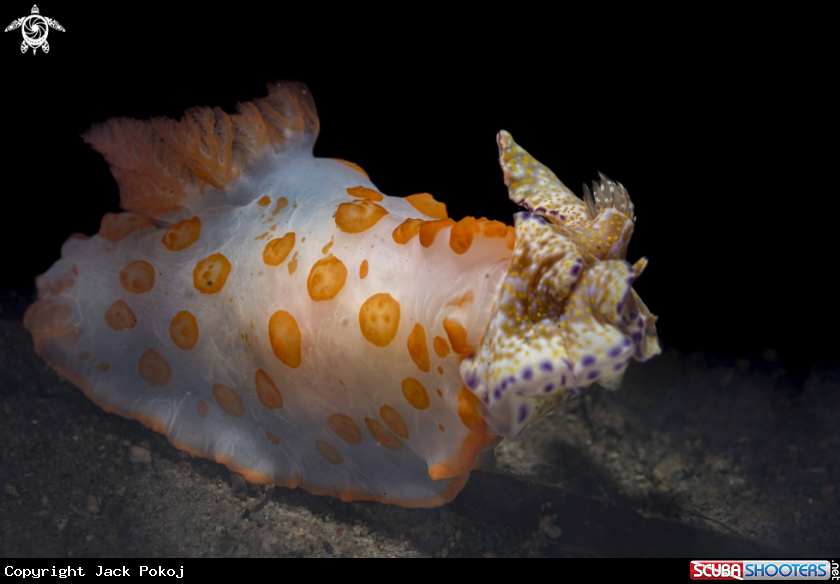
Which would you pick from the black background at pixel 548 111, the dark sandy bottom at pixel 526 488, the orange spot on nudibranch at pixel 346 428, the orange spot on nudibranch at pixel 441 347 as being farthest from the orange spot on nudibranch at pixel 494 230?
the black background at pixel 548 111


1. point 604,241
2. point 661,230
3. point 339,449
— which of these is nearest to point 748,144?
point 661,230

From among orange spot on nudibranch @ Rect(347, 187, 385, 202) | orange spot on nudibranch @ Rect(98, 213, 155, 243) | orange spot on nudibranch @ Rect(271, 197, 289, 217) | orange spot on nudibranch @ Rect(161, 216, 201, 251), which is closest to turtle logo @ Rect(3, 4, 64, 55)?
orange spot on nudibranch @ Rect(98, 213, 155, 243)

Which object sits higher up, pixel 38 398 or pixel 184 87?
pixel 184 87

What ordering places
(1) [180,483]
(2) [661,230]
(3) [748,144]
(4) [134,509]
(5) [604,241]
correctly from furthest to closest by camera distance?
1. (2) [661,230]
2. (3) [748,144]
3. (1) [180,483]
4. (4) [134,509]
5. (5) [604,241]

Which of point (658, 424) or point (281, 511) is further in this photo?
point (658, 424)

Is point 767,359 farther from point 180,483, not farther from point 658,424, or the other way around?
point 180,483

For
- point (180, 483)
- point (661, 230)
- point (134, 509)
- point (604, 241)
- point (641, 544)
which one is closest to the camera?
point (604, 241)
